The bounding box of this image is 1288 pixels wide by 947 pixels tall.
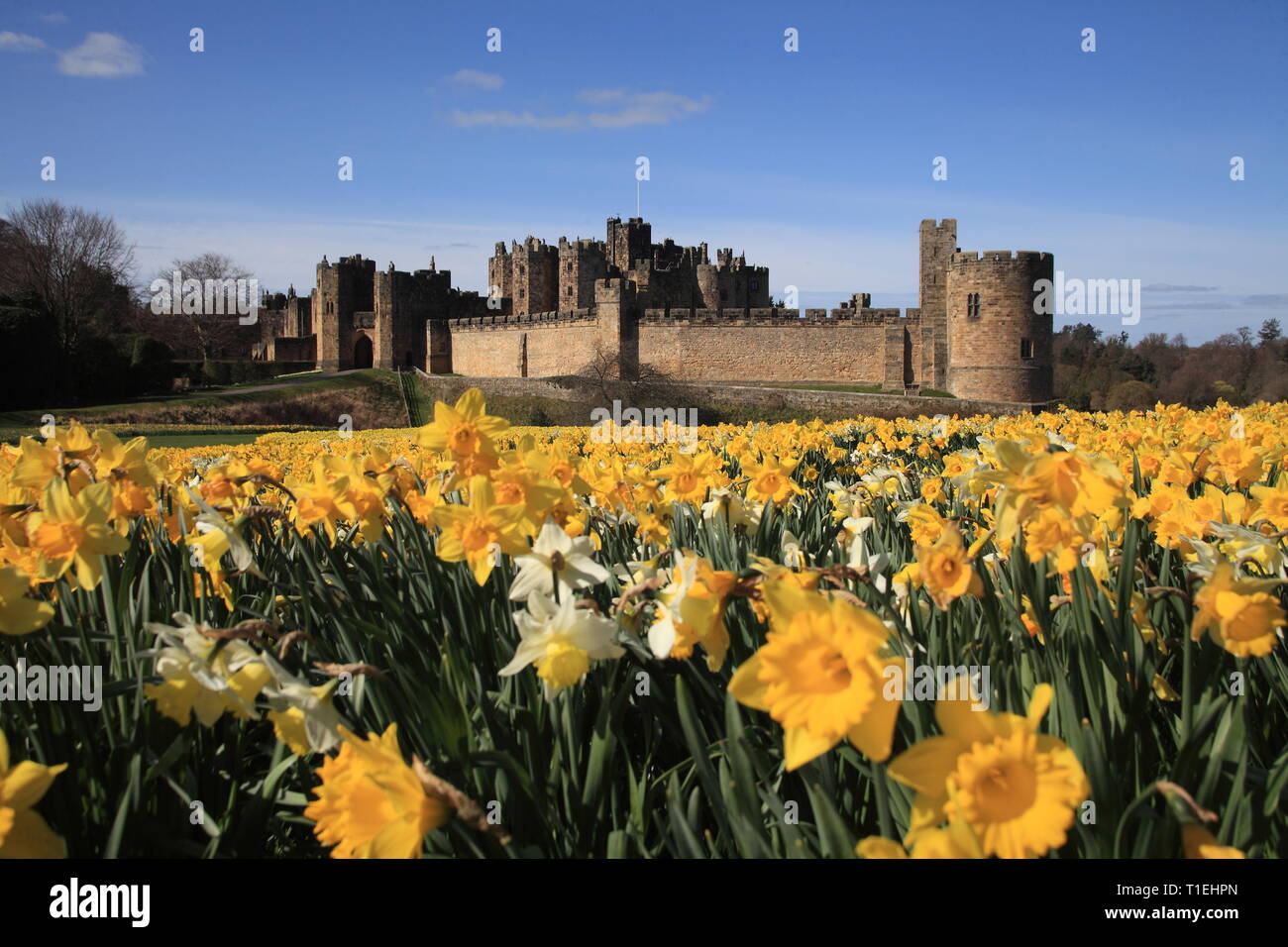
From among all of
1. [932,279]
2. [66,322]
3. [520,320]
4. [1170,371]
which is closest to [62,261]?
[66,322]

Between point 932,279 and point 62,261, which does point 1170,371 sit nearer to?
point 932,279

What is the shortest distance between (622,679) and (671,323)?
37.3m

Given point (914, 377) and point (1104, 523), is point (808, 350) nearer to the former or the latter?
point (914, 377)

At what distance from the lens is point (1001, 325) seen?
3092 centimetres

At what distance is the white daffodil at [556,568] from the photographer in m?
1.34

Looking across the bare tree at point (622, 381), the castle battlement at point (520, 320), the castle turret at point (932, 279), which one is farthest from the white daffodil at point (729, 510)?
the castle battlement at point (520, 320)

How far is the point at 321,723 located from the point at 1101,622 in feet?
4.07

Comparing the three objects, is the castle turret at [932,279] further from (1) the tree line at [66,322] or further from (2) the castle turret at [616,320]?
(1) the tree line at [66,322]

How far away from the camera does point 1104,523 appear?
1861 mm

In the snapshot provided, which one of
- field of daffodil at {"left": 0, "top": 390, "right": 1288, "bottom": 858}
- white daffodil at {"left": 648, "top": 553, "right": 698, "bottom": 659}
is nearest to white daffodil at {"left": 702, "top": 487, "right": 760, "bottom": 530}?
field of daffodil at {"left": 0, "top": 390, "right": 1288, "bottom": 858}

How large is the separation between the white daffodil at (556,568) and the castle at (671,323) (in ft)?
104

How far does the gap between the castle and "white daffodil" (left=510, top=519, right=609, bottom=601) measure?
3168 cm
